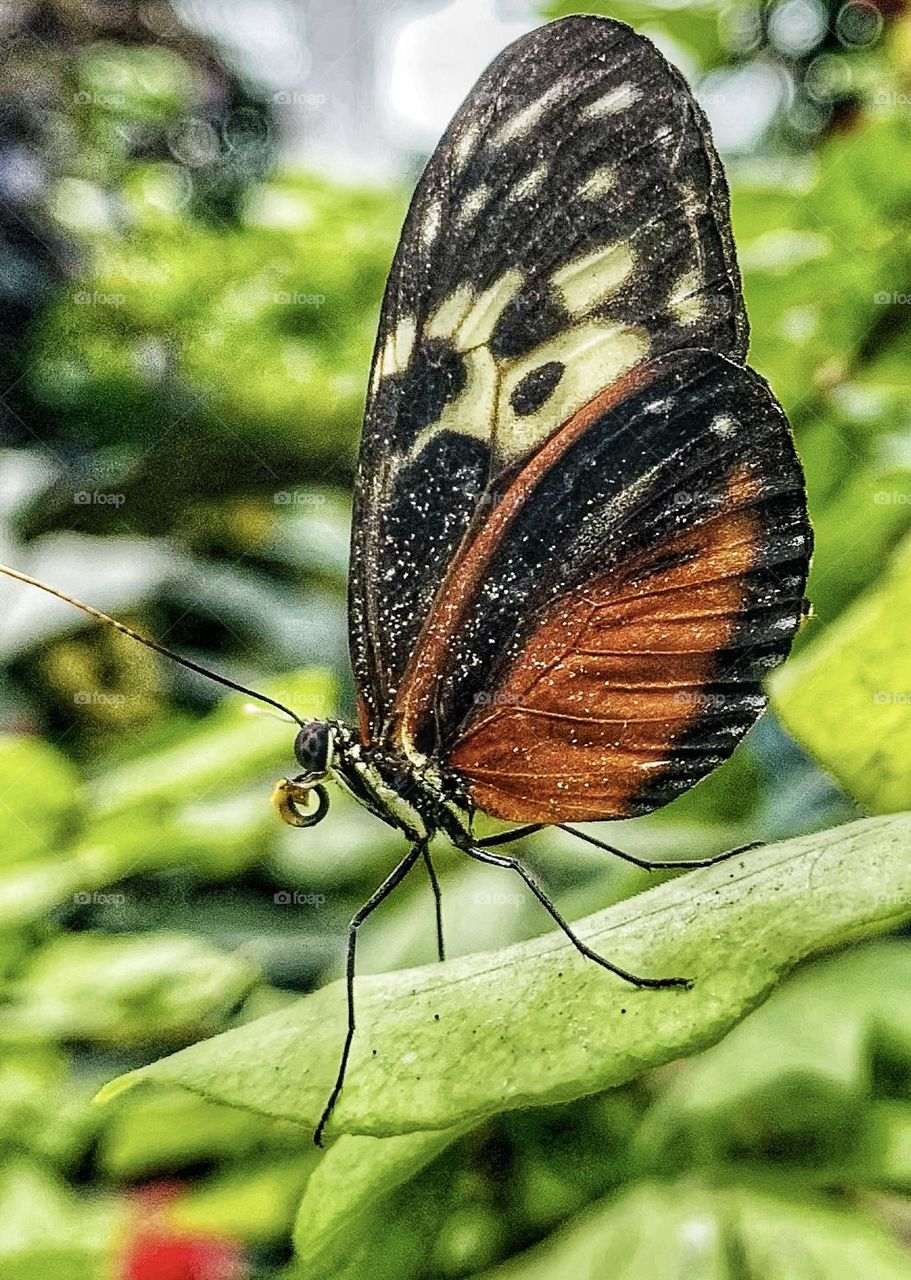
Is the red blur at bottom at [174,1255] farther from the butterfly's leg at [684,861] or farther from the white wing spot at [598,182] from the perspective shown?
the white wing spot at [598,182]

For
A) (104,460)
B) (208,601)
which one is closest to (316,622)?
(208,601)

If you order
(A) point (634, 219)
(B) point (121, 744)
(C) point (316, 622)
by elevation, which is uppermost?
(A) point (634, 219)

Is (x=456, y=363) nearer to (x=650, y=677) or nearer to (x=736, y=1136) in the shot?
(x=650, y=677)
